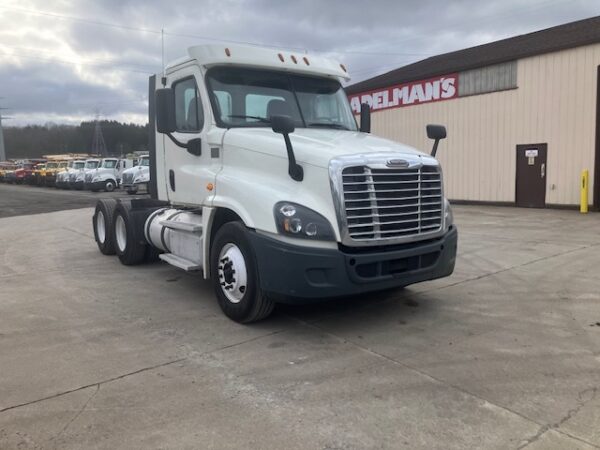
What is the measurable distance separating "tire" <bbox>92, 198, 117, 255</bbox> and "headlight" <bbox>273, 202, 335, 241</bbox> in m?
5.24

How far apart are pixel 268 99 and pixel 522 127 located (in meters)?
14.1

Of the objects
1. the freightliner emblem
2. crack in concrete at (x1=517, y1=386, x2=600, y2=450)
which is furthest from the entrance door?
crack in concrete at (x1=517, y1=386, x2=600, y2=450)

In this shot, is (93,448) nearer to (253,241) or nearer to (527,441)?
(253,241)

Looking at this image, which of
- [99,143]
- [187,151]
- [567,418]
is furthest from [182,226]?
[99,143]

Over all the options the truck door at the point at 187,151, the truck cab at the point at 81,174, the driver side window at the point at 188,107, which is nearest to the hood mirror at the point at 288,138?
the truck door at the point at 187,151

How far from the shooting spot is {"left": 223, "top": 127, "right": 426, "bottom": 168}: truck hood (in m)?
4.80

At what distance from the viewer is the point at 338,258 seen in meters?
4.53

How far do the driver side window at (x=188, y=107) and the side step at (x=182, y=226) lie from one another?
1109mm

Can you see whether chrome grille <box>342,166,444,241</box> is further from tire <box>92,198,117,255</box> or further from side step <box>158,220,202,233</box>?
tire <box>92,198,117,255</box>

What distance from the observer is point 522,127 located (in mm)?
17500

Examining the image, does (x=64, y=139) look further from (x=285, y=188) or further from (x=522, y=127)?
(x=285, y=188)

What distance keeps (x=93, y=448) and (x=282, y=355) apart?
1.79m

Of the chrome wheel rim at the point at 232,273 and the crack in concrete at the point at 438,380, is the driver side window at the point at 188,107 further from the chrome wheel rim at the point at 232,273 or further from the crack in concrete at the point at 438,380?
the crack in concrete at the point at 438,380

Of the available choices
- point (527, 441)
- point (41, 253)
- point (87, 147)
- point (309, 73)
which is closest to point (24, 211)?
point (41, 253)
